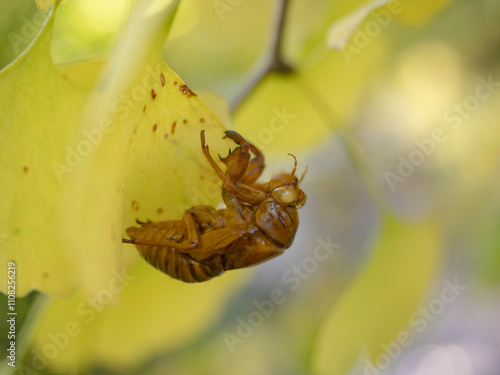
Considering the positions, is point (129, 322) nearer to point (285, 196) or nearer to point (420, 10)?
point (285, 196)

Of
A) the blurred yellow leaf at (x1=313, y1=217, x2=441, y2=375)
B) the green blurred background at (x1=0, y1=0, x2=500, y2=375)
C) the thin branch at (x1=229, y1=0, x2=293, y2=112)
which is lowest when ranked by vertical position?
the blurred yellow leaf at (x1=313, y1=217, x2=441, y2=375)

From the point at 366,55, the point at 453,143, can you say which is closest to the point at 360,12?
the point at 366,55

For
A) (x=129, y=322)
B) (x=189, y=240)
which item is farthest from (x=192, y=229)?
(x=129, y=322)

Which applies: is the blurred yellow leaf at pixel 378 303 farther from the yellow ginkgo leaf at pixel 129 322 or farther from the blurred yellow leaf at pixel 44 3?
the blurred yellow leaf at pixel 44 3

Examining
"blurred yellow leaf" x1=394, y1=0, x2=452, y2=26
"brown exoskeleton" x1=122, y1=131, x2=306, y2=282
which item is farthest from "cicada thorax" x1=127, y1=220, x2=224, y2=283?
"blurred yellow leaf" x1=394, y1=0, x2=452, y2=26

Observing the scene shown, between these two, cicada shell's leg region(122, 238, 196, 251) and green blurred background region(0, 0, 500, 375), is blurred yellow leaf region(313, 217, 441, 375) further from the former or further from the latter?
cicada shell's leg region(122, 238, 196, 251)

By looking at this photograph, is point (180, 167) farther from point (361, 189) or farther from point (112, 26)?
point (361, 189)

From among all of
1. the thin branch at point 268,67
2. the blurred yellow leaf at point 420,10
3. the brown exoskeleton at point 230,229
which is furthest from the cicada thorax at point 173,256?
the blurred yellow leaf at point 420,10
